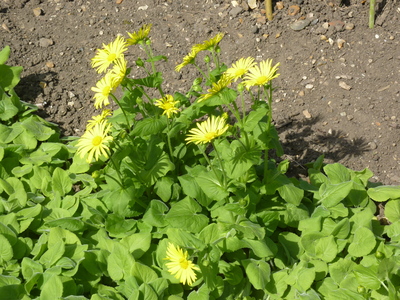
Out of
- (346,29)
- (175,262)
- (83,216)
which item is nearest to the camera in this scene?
(175,262)

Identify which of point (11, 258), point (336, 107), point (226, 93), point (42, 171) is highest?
point (226, 93)

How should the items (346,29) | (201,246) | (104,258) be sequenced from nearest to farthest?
1. (201,246)
2. (104,258)
3. (346,29)

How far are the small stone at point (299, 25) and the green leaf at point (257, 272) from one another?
2240 mm

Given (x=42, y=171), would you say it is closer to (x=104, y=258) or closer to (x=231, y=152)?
(x=104, y=258)

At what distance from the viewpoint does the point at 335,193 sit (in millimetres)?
2750

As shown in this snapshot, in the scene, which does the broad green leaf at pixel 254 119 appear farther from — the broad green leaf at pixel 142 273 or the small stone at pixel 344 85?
the small stone at pixel 344 85

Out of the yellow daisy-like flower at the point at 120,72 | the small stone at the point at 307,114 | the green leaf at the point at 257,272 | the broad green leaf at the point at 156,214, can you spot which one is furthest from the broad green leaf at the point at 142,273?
the small stone at the point at 307,114

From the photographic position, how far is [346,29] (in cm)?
407

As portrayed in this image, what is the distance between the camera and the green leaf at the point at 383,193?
2.84 metres

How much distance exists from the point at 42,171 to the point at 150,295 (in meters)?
1.19

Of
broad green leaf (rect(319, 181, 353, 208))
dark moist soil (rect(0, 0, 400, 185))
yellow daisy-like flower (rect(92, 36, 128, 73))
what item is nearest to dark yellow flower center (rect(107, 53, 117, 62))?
yellow daisy-like flower (rect(92, 36, 128, 73))

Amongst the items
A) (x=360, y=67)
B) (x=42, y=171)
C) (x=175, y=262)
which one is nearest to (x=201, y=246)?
(x=175, y=262)

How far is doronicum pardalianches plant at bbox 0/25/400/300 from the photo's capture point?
244 cm

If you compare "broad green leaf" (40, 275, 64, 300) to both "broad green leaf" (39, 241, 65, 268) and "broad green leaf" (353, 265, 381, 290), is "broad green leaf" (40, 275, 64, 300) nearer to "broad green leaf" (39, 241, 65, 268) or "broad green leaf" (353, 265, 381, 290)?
"broad green leaf" (39, 241, 65, 268)
